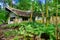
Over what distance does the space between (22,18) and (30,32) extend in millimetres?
15585

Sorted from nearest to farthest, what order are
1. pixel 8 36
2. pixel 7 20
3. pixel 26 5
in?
pixel 8 36, pixel 7 20, pixel 26 5

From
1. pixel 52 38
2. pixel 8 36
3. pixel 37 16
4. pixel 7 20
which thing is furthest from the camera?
pixel 7 20

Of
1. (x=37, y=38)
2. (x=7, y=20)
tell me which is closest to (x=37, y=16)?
(x=7, y=20)

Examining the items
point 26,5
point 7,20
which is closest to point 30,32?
point 7,20

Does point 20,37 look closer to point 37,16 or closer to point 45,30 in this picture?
point 45,30

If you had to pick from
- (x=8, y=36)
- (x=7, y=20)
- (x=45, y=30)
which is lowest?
(x=7, y=20)

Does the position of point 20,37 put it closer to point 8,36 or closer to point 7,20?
point 8,36

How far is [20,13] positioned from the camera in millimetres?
24250

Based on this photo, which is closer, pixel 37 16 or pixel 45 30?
pixel 45 30

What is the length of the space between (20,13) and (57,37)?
52.7 feet

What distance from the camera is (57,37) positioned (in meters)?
8.50

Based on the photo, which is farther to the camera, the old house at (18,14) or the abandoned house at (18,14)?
the old house at (18,14)

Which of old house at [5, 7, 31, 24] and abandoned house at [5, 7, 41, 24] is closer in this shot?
abandoned house at [5, 7, 41, 24]

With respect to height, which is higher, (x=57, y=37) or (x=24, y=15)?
(x=57, y=37)
